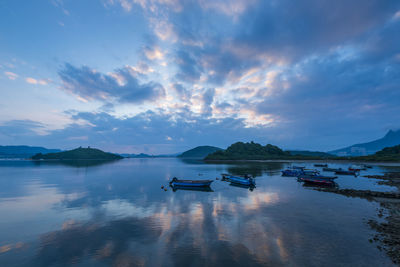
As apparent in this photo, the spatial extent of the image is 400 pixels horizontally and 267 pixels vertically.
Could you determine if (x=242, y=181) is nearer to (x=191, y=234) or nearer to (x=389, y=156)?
(x=191, y=234)

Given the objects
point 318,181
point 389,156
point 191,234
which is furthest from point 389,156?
point 191,234

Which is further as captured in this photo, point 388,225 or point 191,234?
point 388,225

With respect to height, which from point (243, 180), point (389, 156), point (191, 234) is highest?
point (389, 156)

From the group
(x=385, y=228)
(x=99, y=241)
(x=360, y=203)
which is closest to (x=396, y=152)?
(x=360, y=203)

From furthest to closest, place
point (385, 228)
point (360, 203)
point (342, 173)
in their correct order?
point (342, 173) < point (360, 203) < point (385, 228)

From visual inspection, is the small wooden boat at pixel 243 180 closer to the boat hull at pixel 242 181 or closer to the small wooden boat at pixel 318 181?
the boat hull at pixel 242 181

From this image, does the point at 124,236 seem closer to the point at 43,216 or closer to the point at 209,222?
the point at 209,222

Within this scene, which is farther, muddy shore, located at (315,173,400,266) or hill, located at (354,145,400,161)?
hill, located at (354,145,400,161)

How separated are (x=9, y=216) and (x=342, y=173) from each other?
97.6m

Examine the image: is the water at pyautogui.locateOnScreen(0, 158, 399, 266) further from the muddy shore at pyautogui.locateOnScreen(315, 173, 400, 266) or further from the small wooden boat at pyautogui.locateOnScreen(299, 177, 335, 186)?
the small wooden boat at pyautogui.locateOnScreen(299, 177, 335, 186)

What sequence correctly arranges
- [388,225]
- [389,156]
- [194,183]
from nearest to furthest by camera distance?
[388,225] → [194,183] → [389,156]

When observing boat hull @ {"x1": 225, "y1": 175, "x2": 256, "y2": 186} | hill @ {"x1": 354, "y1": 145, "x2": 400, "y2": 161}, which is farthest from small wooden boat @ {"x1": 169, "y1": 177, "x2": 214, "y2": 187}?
hill @ {"x1": 354, "y1": 145, "x2": 400, "y2": 161}

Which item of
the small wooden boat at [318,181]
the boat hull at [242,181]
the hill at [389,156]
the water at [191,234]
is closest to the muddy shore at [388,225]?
the water at [191,234]

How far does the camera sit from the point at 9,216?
25016 millimetres
